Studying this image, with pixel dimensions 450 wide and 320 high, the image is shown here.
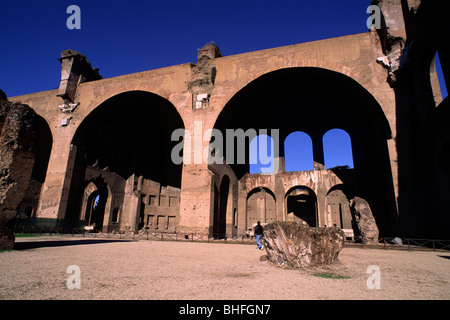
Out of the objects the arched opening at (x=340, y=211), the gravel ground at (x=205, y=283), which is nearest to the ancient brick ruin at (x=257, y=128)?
the arched opening at (x=340, y=211)

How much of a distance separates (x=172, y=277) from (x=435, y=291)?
334 cm

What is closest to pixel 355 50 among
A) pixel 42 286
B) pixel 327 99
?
pixel 327 99

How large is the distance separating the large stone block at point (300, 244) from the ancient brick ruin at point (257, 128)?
6.11m

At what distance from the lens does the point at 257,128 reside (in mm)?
20969

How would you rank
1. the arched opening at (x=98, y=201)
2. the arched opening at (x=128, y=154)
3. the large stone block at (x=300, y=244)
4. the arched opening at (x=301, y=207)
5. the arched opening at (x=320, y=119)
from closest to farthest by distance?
1. the large stone block at (x=300, y=244)
2. the arched opening at (x=320, y=119)
3. the arched opening at (x=128, y=154)
4. the arched opening at (x=98, y=201)
5. the arched opening at (x=301, y=207)

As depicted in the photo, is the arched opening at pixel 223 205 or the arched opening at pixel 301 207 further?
the arched opening at pixel 301 207

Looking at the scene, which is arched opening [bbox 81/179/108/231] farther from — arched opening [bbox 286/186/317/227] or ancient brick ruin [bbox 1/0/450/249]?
arched opening [bbox 286/186/317/227]

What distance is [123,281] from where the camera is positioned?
125 inches

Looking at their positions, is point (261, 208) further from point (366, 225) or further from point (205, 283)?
point (205, 283)

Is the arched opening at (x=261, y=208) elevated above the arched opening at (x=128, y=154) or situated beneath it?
situated beneath

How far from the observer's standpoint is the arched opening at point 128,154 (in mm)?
17083

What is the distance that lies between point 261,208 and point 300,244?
18.9 m

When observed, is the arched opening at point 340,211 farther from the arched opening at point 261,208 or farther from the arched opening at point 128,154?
the arched opening at point 128,154

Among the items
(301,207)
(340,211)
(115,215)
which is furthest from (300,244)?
(301,207)
